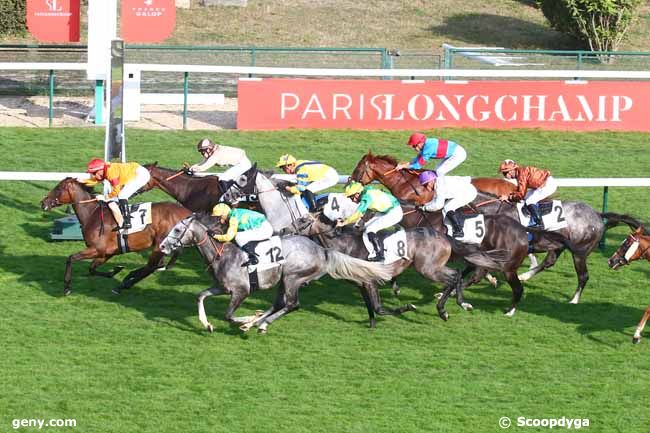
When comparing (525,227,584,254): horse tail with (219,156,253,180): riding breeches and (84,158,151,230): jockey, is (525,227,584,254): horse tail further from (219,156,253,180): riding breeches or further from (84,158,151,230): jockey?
(84,158,151,230): jockey

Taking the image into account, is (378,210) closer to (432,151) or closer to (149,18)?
(432,151)

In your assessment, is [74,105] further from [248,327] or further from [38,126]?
[248,327]

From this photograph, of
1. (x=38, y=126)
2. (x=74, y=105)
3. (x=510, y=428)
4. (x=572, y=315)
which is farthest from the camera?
(x=74, y=105)

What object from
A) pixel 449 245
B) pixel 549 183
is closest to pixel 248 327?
pixel 449 245

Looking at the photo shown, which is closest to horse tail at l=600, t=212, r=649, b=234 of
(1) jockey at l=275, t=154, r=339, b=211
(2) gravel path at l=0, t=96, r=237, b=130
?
(1) jockey at l=275, t=154, r=339, b=211

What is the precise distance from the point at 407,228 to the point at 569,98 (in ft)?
24.0

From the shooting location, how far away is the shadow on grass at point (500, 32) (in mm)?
27219

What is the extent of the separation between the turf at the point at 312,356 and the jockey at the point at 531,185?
81 cm

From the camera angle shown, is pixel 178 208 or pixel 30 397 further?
pixel 178 208

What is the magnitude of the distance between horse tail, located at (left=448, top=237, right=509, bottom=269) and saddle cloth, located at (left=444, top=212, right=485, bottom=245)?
0.10m

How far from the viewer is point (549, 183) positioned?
11.6 m

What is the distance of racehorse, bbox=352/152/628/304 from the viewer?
11391 millimetres

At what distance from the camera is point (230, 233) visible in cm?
1004

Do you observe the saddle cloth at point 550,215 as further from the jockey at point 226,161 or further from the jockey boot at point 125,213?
the jockey boot at point 125,213
